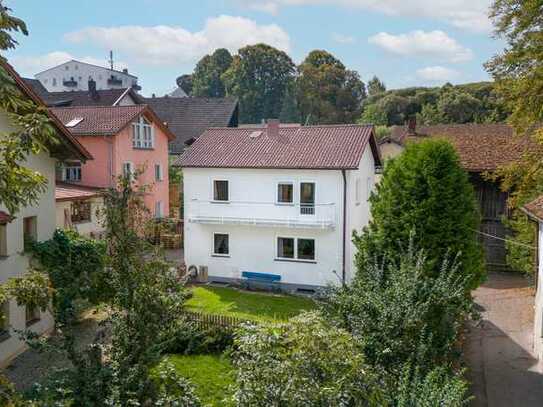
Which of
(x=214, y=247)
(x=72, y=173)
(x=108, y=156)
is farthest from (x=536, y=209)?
(x=72, y=173)

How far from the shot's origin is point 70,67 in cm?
7675

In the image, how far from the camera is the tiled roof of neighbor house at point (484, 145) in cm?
2833

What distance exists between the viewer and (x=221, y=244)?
2620 cm

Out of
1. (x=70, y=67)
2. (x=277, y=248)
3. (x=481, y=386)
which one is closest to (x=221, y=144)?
(x=277, y=248)

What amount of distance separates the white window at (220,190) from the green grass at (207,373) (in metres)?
9.74

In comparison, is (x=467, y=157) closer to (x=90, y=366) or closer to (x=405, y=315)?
(x=405, y=315)

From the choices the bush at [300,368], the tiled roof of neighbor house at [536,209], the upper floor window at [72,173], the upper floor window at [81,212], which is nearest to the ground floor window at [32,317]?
the upper floor window at [81,212]

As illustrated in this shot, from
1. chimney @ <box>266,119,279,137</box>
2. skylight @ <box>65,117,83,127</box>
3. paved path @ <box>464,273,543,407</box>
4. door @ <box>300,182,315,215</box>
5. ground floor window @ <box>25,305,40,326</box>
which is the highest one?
skylight @ <box>65,117,83,127</box>

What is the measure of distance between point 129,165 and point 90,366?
24.2 metres

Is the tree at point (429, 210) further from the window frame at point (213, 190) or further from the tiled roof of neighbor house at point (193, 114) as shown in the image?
the tiled roof of neighbor house at point (193, 114)

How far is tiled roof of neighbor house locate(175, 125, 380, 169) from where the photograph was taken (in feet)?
79.8

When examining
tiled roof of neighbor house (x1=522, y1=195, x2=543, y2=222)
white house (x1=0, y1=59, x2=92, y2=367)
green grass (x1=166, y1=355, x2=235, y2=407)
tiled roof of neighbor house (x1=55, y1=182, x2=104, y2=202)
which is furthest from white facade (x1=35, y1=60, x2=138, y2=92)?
tiled roof of neighbor house (x1=522, y1=195, x2=543, y2=222)

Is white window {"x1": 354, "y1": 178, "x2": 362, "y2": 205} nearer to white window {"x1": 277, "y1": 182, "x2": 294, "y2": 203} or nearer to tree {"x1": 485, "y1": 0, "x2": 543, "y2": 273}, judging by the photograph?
white window {"x1": 277, "y1": 182, "x2": 294, "y2": 203}

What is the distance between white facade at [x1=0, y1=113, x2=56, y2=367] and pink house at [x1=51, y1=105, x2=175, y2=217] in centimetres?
1095
